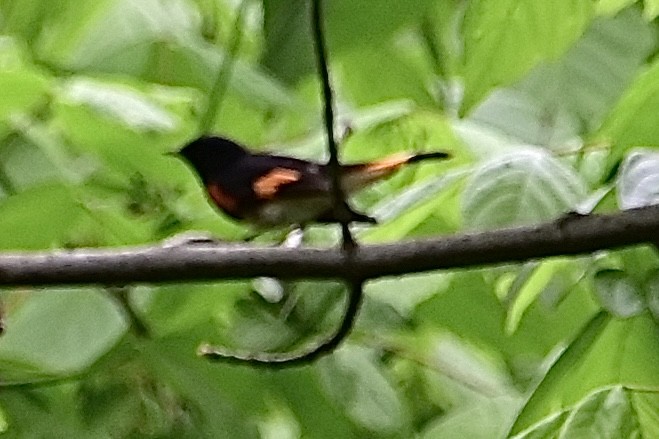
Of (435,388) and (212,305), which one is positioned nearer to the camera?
(212,305)

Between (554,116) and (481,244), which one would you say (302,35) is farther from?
(554,116)

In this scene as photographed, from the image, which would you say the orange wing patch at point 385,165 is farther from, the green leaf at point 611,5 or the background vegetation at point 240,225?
the green leaf at point 611,5

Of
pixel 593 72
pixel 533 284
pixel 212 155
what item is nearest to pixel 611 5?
pixel 593 72

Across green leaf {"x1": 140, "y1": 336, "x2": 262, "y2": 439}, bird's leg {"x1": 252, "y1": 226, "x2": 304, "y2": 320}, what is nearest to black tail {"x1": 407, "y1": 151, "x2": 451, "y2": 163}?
bird's leg {"x1": 252, "y1": 226, "x2": 304, "y2": 320}

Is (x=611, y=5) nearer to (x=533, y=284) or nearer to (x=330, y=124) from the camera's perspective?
(x=533, y=284)

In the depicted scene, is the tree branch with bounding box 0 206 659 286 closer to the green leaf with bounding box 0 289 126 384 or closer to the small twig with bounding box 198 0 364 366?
the small twig with bounding box 198 0 364 366

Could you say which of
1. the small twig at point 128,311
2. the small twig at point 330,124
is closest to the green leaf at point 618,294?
the small twig at point 330,124

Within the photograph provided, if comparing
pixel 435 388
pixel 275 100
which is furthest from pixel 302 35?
pixel 435 388

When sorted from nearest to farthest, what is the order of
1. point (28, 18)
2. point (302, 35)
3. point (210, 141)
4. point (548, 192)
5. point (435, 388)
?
point (302, 35) → point (548, 192) → point (28, 18) → point (435, 388) → point (210, 141)
